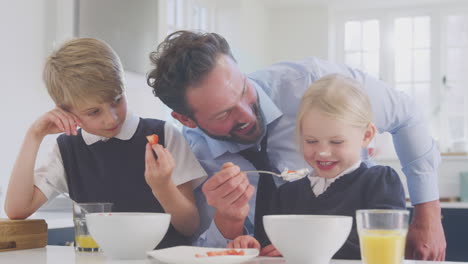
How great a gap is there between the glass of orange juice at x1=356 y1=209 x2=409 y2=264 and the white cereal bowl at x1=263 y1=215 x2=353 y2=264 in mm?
40

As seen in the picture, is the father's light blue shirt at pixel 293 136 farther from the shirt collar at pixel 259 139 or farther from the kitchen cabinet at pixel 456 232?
the kitchen cabinet at pixel 456 232

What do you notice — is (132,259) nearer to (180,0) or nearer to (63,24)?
(63,24)

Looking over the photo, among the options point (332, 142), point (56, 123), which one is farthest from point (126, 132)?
point (332, 142)

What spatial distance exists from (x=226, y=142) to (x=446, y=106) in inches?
175

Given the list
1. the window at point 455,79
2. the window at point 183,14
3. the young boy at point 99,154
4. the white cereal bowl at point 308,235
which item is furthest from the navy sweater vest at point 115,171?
the window at point 455,79

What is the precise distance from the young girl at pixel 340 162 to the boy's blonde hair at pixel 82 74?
1.58 feet

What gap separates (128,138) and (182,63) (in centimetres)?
27

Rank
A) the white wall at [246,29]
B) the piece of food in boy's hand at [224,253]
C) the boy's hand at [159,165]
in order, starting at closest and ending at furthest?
the piece of food in boy's hand at [224,253]
the boy's hand at [159,165]
the white wall at [246,29]

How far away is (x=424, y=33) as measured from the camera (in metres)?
5.74

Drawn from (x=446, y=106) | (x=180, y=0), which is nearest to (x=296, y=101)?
(x=180, y=0)

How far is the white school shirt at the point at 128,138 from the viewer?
1547 mm

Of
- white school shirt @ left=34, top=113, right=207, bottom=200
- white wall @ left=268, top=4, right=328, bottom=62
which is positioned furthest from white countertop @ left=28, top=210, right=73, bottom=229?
white wall @ left=268, top=4, right=328, bottom=62

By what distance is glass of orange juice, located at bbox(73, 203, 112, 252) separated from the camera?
4.65 feet

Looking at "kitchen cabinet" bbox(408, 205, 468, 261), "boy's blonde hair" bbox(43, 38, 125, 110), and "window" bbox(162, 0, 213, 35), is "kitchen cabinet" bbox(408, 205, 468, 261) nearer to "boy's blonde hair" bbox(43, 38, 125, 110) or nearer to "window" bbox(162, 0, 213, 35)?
"window" bbox(162, 0, 213, 35)
